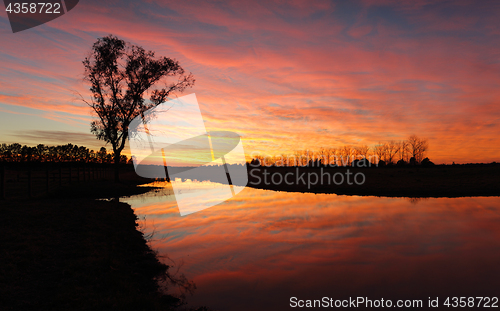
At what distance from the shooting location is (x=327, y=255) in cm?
1199

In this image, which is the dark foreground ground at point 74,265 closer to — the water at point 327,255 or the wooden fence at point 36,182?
the water at point 327,255

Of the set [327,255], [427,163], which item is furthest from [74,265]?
[427,163]

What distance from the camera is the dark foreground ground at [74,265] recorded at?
6402 mm

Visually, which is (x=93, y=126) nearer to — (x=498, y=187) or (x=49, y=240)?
(x=49, y=240)

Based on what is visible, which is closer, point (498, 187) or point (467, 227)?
point (467, 227)

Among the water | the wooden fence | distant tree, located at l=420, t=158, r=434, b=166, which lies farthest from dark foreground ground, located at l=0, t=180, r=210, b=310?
distant tree, located at l=420, t=158, r=434, b=166

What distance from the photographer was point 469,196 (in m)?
35.0

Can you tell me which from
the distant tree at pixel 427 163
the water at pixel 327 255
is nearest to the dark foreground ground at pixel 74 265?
the water at pixel 327 255

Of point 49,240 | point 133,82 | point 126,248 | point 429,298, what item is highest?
point 133,82

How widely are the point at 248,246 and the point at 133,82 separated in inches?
1220

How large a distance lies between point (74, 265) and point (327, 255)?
32.6 ft

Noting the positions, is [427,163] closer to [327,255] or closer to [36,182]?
[327,255]

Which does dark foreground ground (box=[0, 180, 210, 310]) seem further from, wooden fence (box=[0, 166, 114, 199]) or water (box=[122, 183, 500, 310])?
wooden fence (box=[0, 166, 114, 199])

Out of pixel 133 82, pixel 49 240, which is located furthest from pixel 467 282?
pixel 133 82
